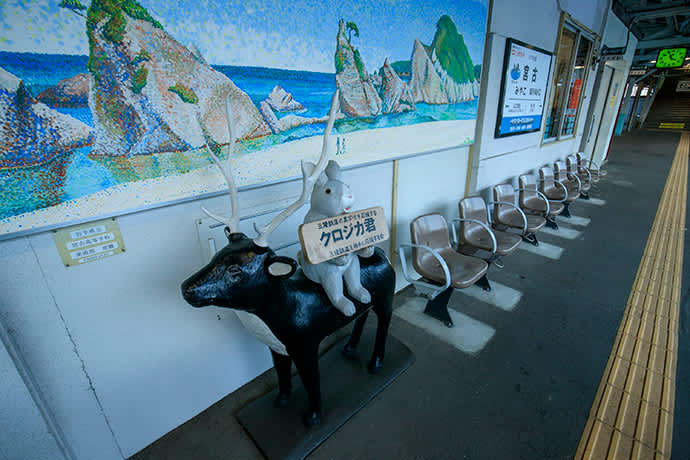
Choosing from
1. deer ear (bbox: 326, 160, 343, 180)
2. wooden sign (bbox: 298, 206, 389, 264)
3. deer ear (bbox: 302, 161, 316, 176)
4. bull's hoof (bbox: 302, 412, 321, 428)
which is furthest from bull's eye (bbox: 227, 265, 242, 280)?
bull's hoof (bbox: 302, 412, 321, 428)

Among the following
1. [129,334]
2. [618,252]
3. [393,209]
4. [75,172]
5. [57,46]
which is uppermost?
[57,46]

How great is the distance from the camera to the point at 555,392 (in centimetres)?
182

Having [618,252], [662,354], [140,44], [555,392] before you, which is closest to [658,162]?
[618,252]

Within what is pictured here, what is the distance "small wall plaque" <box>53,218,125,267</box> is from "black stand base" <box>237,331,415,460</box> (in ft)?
3.77

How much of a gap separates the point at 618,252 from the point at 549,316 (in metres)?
1.96

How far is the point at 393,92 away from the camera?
2.05m

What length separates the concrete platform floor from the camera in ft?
5.08

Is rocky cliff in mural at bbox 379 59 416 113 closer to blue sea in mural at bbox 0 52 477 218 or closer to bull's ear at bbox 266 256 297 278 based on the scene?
blue sea in mural at bbox 0 52 477 218

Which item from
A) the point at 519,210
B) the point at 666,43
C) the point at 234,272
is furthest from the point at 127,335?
the point at 666,43

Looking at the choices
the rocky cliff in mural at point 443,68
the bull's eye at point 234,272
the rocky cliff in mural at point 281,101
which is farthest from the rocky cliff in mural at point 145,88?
the rocky cliff in mural at point 443,68

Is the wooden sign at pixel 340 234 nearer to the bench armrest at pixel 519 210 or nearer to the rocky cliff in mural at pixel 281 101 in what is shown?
the rocky cliff in mural at pixel 281 101

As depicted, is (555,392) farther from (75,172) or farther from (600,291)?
(75,172)

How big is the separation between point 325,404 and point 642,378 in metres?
2.00

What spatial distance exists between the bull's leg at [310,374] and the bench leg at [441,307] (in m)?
1.29
